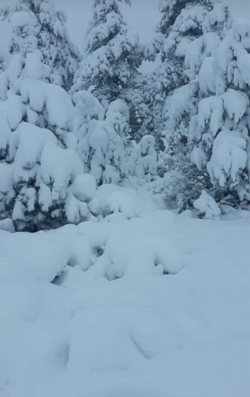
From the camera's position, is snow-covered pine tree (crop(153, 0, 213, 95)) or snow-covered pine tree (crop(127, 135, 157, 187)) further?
snow-covered pine tree (crop(127, 135, 157, 187))

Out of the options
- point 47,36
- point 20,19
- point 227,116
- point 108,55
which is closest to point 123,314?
point 227,116

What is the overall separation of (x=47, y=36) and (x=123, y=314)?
13362mm

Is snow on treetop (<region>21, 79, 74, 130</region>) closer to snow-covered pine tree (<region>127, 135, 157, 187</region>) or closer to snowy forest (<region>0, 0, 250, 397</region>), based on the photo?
snowy forest (<region>0, 0, 250, 397</region>)

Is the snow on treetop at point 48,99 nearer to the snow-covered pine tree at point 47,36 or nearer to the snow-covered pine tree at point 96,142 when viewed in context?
the snow-covered pine tree at point 96,142

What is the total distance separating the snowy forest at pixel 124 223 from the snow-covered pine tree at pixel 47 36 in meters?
0.11

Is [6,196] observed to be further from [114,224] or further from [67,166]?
[114,224]

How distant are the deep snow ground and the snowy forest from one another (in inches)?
0.5

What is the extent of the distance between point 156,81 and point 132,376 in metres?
12.1

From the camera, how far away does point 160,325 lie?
3.16 metres

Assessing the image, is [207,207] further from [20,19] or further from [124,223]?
[20,19]

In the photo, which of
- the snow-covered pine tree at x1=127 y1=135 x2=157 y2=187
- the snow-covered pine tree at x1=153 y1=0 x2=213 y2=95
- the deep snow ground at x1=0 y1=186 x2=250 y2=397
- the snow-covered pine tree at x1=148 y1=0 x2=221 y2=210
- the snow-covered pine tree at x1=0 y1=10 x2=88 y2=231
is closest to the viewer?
the deep snow ground at x1=0 y1=186 x2=250 y2=397

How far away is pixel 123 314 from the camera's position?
10.9ft

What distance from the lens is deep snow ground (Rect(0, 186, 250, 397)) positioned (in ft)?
8.27

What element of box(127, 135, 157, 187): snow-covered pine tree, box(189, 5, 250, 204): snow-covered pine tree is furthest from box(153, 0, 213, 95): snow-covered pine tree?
box(189, 5, 250, 204): snow-covered pine tree
